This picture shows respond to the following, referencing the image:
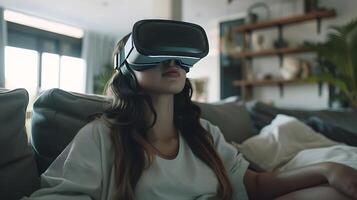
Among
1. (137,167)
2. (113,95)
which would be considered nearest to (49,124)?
(113,95)

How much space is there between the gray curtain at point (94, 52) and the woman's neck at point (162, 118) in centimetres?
621

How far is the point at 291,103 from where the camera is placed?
4332 millimetres

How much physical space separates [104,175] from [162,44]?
376 millimetres

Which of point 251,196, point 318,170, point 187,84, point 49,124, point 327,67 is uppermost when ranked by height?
point 327,67

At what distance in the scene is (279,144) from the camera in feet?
5.01

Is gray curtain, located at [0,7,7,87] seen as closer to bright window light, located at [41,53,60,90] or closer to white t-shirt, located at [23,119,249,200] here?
bright window light, located at [41,53,60,90]

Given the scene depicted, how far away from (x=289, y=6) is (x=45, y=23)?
4.36m

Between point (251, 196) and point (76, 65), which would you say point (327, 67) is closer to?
point (251, 196)

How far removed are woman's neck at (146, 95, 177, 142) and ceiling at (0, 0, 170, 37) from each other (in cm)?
372

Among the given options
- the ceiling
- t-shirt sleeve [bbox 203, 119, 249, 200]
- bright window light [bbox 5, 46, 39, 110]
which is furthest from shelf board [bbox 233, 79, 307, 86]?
bright window light [bbox 5, 46, 39, 110]

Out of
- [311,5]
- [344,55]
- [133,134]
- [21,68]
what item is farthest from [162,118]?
Answer: [21,68]

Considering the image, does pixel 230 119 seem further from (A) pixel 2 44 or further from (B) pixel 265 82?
(A) pixel 2 44

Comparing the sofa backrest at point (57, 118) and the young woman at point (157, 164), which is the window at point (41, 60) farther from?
the young woman at point (157, 164)

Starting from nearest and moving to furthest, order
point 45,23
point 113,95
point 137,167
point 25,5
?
point 137,167 → point 113,95 → point 25,5 → point 45,23
